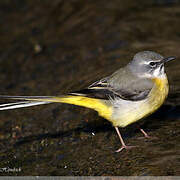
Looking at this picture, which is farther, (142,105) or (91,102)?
(91,102)

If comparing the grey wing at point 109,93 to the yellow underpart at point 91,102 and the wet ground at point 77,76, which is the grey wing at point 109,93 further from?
the wet ground at point 77,76

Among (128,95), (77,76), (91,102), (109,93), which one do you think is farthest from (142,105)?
(77,76)

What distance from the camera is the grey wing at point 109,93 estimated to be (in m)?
6.94

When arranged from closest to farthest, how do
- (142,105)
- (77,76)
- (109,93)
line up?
(142,105) → (109,93) → (77,76)

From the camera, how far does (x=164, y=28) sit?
39.1 ft

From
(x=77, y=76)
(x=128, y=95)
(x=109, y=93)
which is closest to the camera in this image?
(x=128, y=95)

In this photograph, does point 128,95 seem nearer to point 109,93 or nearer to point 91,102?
point 109,93

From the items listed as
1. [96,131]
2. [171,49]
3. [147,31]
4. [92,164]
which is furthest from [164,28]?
[92,164]

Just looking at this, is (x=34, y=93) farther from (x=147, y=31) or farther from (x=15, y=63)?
(x=147, y=31)

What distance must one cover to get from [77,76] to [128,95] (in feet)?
13.4

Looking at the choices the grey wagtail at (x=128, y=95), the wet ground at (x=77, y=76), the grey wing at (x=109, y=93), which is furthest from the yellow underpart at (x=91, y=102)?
the wet ground at (x=77, y=76)

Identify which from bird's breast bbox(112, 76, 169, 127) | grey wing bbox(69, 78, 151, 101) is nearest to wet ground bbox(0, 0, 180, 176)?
bird's breast bbox(112, 76, 169, 127)

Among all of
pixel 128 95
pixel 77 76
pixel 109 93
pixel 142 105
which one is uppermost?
pixel 77 76

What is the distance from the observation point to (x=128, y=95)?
7.02 meters
